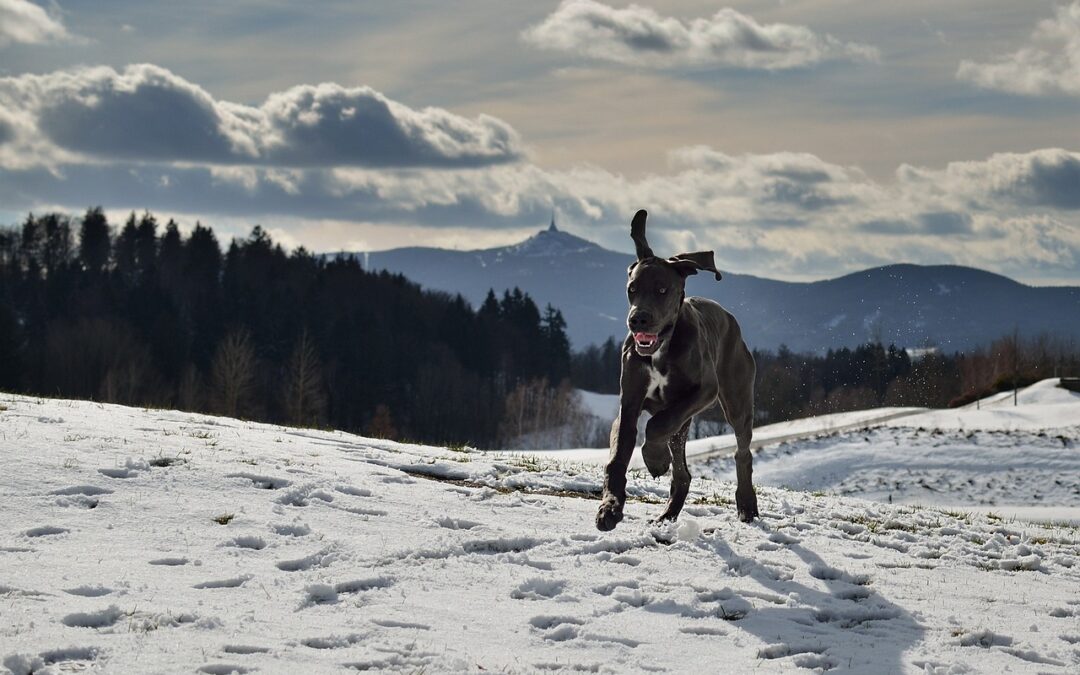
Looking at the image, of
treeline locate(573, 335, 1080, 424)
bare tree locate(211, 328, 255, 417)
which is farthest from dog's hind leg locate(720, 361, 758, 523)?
treeline locate(573, 335, 1080, 424)

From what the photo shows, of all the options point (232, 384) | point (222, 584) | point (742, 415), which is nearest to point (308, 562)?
point (222, 584)

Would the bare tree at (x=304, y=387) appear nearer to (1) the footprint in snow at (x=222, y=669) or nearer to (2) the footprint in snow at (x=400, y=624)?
(2) the footprint in snow at (x=400, y=624)

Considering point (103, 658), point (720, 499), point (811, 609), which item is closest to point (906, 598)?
point (811, 609)

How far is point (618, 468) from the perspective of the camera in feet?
28.2

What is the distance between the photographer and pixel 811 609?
7.60m

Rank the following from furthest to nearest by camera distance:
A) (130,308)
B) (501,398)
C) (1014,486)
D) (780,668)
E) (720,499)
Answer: (501,398), (130,308), (1014,486), (720,499), (780,668)

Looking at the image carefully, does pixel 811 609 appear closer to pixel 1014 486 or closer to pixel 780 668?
pixel 780 668

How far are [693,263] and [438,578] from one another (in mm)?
3726

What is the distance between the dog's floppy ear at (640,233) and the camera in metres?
9.39

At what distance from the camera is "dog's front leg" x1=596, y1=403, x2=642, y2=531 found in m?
8.09

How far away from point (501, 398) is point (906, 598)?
107 meters

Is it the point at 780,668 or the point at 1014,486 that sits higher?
the point at 780,668

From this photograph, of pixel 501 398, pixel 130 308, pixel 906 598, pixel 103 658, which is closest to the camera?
pixel 103 658

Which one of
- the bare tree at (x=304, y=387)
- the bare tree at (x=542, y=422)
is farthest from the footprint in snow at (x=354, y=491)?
the bare tree at (x=542, y=422)
